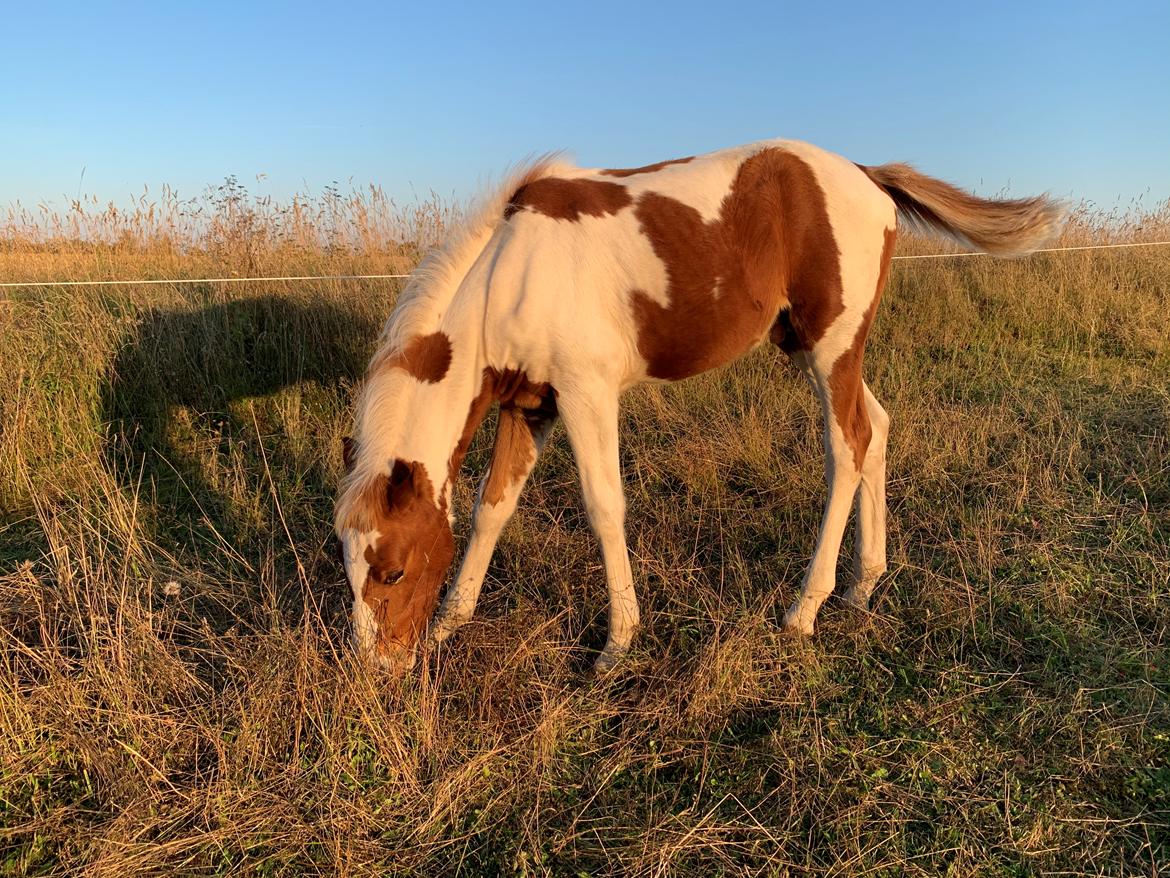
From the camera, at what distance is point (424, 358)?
2.74 metres

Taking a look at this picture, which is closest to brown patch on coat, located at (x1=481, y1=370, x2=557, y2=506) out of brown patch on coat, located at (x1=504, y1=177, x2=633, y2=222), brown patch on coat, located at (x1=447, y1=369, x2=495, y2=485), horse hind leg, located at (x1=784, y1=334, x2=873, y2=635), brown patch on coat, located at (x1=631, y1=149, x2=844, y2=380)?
brown patch on coat, located at (x1=447, y1=369, x2=495, y2=485)

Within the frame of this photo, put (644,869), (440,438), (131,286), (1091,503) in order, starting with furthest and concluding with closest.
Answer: (131,286), (1091,503), (440,438), (644,869)

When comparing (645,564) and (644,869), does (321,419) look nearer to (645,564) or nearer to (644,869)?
(645,564)

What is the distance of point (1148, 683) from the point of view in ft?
7.74

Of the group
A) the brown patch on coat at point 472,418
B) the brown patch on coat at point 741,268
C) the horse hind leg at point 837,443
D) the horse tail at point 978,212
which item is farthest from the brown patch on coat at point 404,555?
the horse tail at point 978,212

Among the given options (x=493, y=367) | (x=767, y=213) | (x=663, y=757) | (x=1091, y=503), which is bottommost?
(x=663, y=757)

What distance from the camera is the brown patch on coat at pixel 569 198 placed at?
2857mm

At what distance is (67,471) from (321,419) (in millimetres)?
1476

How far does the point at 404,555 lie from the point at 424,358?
731 mm

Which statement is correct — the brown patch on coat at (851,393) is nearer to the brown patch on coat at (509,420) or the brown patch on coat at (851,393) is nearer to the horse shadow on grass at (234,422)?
the brown patch on coat at (509,420)

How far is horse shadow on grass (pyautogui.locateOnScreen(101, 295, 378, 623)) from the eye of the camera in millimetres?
3719

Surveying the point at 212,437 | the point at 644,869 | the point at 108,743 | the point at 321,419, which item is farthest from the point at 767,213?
the point at 212,437

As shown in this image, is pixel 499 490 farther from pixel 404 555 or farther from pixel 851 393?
pixel 851 393

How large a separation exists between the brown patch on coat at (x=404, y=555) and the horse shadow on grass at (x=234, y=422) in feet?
2.29
